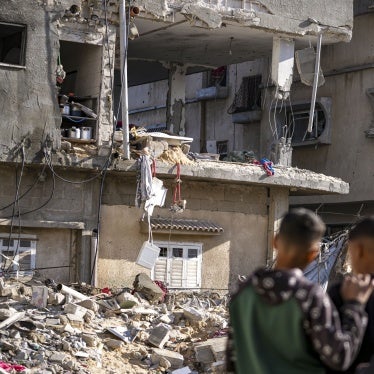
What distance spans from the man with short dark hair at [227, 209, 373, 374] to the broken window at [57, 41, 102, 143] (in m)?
13.5

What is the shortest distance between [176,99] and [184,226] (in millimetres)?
5425

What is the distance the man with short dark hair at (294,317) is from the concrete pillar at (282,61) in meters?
15.8

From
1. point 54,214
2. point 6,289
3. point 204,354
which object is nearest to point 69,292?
point 6,289

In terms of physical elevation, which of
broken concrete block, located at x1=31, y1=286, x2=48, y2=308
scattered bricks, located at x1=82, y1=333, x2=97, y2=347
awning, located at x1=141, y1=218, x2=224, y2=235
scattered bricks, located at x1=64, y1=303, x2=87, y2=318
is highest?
awning, located at x1=141, y1=218, x2=224, y2=235

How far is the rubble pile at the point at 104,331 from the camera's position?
47.3 ft

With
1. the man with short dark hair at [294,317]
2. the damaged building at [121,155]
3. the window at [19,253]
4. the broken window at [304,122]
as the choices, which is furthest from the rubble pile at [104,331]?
the man with short dark hair at [294,317]

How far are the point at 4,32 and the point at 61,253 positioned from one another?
3926mm

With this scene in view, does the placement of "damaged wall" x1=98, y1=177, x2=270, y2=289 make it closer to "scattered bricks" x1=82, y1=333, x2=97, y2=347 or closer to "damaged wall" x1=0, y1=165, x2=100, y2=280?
"damaged wall" x1=0, y1=165, x2=100, y2=280

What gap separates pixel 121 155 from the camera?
1844 cm

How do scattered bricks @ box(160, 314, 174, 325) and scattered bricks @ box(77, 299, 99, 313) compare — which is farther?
scattered bricks @ box(160, 314, 174, 325)

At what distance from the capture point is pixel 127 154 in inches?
717

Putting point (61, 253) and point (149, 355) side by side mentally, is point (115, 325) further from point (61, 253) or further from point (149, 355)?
point (61, 253)

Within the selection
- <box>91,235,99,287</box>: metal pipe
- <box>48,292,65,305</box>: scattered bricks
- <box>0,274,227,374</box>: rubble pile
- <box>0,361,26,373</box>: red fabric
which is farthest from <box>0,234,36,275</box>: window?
<box>0,361,26,373</box>: red fabric

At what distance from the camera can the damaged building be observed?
58.9 ft
